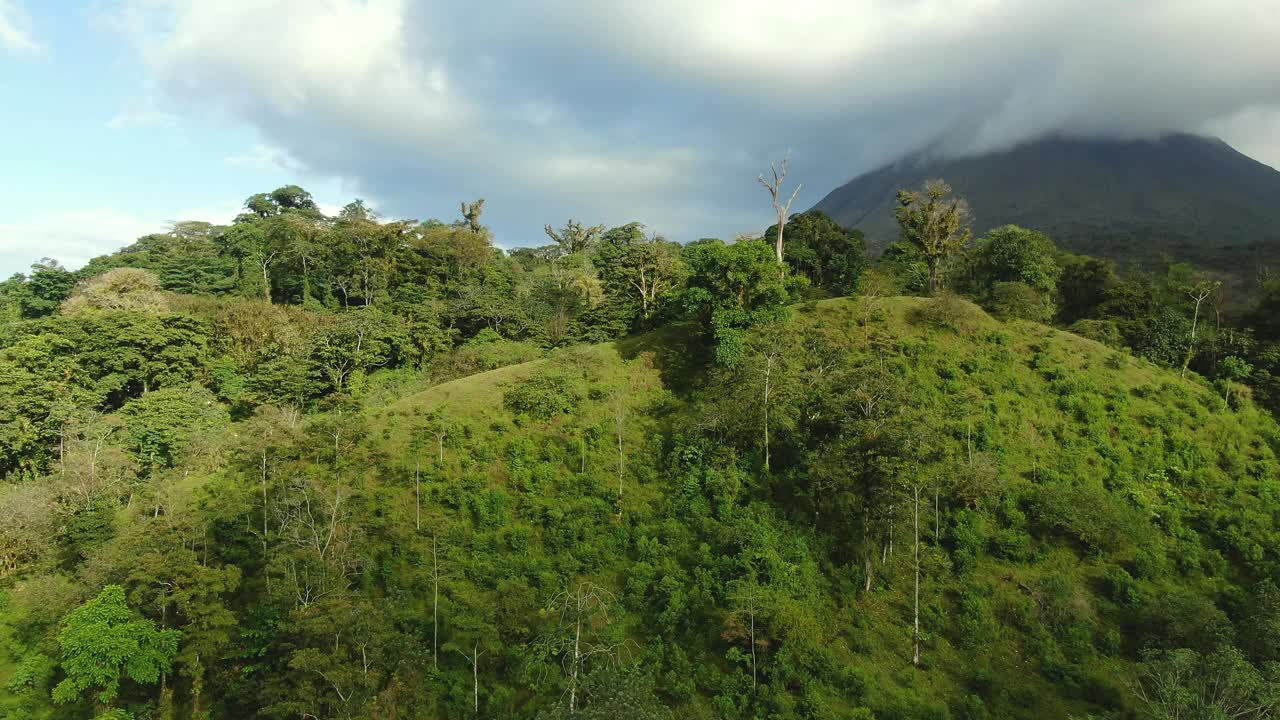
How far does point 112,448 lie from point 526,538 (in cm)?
1982

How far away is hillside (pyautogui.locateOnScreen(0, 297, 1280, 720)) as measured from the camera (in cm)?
1703

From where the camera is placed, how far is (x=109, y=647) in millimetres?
16609

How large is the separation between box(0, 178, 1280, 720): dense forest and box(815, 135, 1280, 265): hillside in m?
63.6

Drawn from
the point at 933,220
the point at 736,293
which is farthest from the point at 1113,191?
the point at 736,293

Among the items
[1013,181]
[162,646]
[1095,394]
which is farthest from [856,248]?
[1013,181]

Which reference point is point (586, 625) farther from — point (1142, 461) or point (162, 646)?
point (1142, 461)

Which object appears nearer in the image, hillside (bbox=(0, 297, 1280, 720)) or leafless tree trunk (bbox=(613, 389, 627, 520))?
hillside (bbox=(0, 297, 1280, 720))

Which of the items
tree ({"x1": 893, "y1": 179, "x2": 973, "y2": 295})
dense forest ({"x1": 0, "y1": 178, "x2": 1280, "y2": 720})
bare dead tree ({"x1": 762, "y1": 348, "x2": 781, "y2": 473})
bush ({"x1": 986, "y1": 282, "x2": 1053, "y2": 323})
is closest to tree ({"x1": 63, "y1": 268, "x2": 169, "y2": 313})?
dense forest ({"x1": 0, "y1": 178, "x2": 1280, "y2": 720})

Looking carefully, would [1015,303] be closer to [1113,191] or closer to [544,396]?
[544,396]

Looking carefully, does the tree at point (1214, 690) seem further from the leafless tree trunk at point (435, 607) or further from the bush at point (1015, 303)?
the bush at point (1015, 303)

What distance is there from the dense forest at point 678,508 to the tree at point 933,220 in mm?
261

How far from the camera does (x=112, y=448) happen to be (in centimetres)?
2705

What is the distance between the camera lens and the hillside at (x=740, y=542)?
17031mm

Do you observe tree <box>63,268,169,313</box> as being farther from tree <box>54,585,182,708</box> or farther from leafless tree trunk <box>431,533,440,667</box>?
leafless tree trunk <box>431,533,440,667</box>
